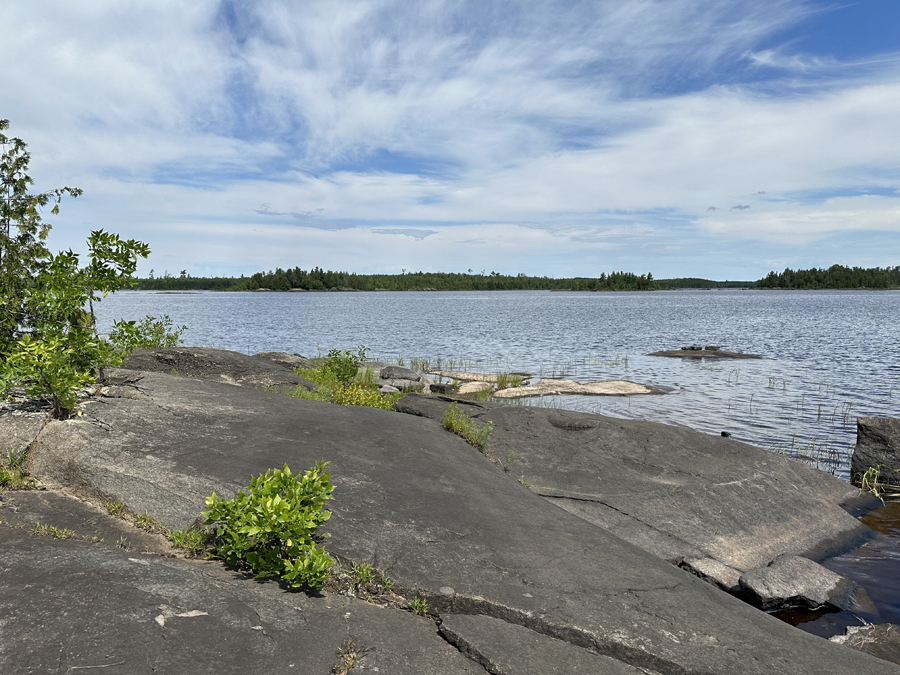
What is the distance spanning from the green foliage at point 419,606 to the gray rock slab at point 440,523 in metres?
0.08

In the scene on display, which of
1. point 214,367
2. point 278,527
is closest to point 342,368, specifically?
point 214,367

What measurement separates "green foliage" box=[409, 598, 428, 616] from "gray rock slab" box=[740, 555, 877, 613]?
4886mm

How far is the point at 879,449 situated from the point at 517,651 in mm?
12678

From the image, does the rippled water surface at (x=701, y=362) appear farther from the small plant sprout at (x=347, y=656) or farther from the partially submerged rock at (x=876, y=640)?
the small plant sprout at (x=347, y=656)

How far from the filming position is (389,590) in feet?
16.7

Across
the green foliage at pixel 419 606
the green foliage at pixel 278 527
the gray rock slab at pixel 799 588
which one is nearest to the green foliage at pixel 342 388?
the green foliage at pixel 278 527

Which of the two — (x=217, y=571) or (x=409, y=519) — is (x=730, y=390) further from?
(x=217, y=571)

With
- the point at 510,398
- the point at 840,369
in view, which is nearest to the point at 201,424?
the point at 510,398

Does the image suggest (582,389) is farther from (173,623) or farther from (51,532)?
(173,623)

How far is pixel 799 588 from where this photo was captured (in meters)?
7.75

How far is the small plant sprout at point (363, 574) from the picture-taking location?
16.8 ft

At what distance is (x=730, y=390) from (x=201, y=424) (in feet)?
73.4

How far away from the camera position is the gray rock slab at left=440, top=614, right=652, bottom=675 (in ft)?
13.9

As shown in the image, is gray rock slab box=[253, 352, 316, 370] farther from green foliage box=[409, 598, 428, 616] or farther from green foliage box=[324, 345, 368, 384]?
green foliage box=[409, 598, 428, 616]
